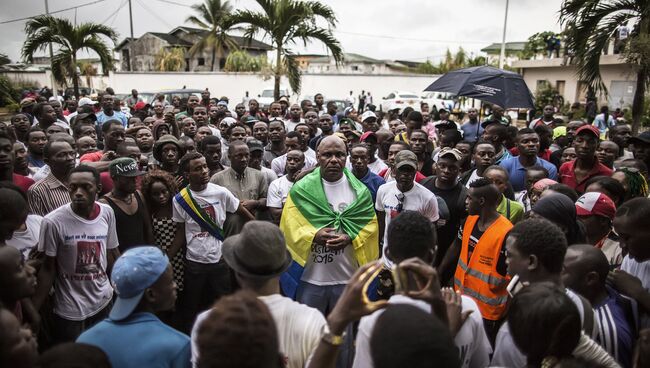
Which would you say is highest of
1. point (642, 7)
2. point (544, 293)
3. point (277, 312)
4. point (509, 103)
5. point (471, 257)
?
point (642, 7)

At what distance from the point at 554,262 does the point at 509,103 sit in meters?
5.43

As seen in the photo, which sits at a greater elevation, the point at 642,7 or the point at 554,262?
the point at 642,7

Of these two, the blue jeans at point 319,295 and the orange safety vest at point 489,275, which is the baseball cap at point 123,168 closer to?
the blue jeans at point 319,295

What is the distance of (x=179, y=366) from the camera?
2148mm

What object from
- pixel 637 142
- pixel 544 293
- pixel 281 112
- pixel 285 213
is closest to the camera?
pixel 544 293

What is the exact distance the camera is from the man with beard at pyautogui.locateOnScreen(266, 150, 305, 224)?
16.4 ft

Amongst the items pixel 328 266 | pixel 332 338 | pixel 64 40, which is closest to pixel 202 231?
pixel 328 266

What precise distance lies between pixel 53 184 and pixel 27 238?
929 mm

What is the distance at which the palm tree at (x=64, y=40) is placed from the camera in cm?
1630

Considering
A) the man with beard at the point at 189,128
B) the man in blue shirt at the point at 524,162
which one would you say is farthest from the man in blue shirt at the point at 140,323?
the man with beard at the point at 189,128

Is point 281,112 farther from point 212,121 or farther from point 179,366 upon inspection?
point 179,366

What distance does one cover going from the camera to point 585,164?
552 centimetres

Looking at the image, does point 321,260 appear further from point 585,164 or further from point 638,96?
point 638,96

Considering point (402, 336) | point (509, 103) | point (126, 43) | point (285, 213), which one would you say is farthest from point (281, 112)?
point (126, 43)
